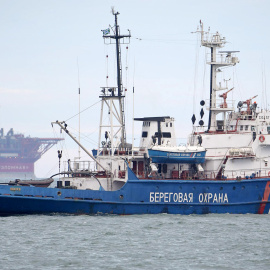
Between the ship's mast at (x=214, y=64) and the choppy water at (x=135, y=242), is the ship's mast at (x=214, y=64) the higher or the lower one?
the higher one

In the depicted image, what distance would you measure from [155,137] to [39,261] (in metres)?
16.0

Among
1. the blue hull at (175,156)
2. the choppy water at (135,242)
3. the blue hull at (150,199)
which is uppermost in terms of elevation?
the blue hull at (175,156)

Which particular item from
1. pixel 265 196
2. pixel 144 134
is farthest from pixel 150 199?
pixel 265 196

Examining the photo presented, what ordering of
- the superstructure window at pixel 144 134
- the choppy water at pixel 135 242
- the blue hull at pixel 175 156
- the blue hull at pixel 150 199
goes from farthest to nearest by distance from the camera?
the superstructure window at pixel 144 134 < the blue hull at pixel 175 156 < the blue hull at pixel 150 199 < the choppy water at pixel 135 242

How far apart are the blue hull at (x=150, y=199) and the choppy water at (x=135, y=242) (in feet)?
2.50

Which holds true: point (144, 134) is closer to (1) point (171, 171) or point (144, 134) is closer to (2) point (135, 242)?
(1) point (171, 171)

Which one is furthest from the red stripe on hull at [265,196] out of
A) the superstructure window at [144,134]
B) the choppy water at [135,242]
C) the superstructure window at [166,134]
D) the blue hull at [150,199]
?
the superstructure window at [144,134]

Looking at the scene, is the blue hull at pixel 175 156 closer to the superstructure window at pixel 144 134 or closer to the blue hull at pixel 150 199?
the blue hull at pixel 150 199

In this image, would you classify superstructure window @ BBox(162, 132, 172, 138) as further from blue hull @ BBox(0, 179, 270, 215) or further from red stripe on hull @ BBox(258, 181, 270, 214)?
red stripe on hull @ BBox(258, 181, 270, 214)

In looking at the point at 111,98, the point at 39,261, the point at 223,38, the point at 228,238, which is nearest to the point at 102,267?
the point at 39,261

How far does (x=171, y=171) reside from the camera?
40.7 meters

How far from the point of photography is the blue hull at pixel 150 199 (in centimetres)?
3750

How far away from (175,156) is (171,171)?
185 cm

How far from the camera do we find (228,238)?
31047 millimetres
